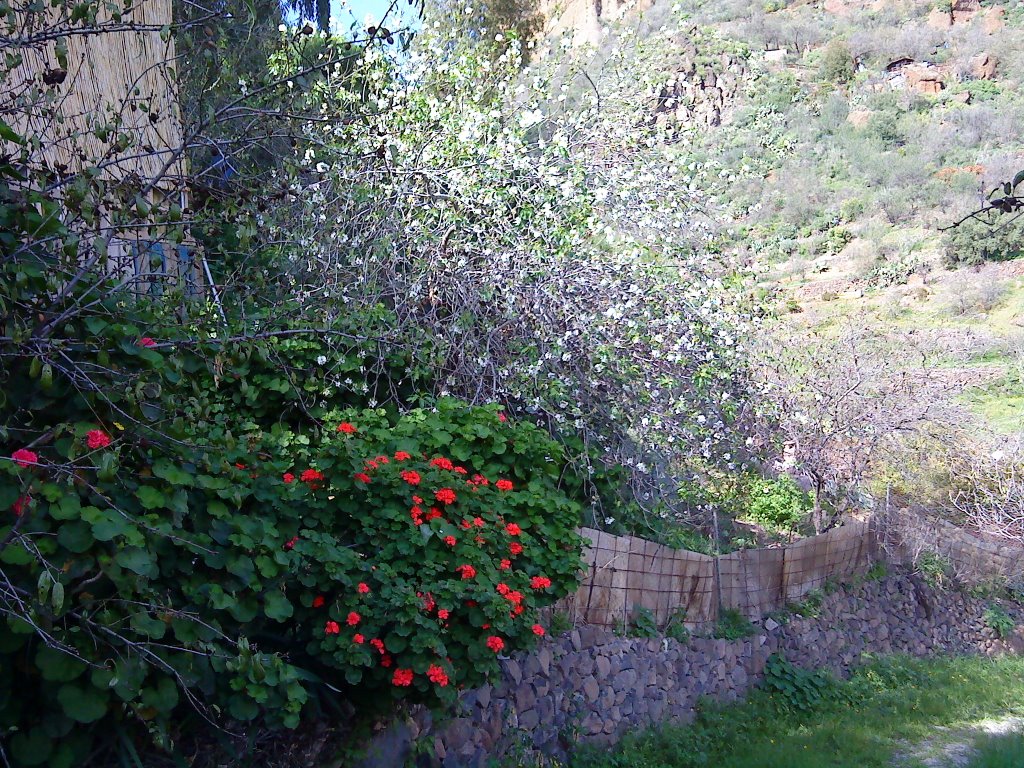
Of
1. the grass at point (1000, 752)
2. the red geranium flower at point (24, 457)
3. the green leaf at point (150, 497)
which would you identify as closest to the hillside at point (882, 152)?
the grass at point (1000, 752)

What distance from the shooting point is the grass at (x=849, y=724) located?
6.30m

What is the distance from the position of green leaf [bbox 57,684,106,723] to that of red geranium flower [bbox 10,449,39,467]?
0.77m

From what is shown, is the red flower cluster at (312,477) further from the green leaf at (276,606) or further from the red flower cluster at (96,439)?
the red flower cluster at (96,439)

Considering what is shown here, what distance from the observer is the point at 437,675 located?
3867 millimetres

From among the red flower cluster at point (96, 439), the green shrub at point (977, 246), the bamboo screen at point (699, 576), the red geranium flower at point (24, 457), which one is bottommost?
the bamboo screen at point (699, 576)

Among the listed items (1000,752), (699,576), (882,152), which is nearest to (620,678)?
(699,576)

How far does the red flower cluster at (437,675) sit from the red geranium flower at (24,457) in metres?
1.78

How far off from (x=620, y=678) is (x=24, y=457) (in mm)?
4738

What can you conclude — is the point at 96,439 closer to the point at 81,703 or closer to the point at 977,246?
the point at 81,703

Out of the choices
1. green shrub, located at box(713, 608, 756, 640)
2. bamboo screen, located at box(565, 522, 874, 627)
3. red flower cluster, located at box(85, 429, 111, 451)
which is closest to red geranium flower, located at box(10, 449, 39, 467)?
red flower cluster, located at box(85, 429, 111, 451)

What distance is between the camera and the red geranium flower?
9.04ft

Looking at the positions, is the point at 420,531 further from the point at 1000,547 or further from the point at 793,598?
the point at 1000,547

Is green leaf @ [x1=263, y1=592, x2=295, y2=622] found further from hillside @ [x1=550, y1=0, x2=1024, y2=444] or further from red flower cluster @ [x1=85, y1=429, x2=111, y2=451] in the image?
hillside @ [x1=550, y1=0, x2=1024, y2=444]

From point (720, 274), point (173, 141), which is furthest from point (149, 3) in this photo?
point (720, 274)
